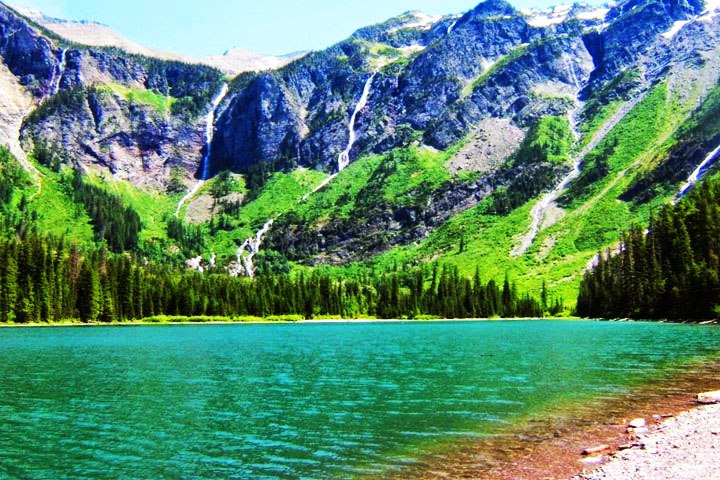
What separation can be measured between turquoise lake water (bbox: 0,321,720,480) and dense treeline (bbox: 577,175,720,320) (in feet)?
131

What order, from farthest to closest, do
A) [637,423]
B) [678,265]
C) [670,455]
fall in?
[678,265], [637,423], [670,455]

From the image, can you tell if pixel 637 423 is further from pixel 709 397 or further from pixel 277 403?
pixel 277 403

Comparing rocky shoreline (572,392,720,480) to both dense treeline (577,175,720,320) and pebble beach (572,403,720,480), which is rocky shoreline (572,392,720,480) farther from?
dense treeline (577,175,720,320)

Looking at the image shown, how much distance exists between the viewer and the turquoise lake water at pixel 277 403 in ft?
90.3

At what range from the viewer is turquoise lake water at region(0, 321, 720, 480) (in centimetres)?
2752

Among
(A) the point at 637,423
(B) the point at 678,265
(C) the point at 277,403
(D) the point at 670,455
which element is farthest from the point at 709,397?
(B) the point at 678,265

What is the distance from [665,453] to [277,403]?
25.7 m

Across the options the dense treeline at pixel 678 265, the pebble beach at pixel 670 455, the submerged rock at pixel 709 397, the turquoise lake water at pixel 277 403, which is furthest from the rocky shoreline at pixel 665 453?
the dense treeline at pixel 678 265

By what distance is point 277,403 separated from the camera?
42.5m

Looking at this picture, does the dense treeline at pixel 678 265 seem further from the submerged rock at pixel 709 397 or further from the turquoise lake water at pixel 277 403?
the submerged rock at pixel 709 397

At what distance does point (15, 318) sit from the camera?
15775 cm

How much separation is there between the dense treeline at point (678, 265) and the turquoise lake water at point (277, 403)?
131 feet

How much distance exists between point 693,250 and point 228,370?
3950 inches

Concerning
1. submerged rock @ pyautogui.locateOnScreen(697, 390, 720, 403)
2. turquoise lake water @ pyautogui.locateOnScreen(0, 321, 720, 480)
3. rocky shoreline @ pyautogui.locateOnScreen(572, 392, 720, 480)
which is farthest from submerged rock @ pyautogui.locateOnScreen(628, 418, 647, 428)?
submerged rock @ pyautogui.locateOnScreen(697, 390, 720, 403)
